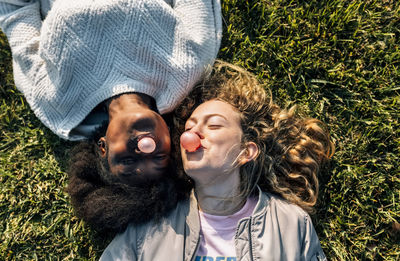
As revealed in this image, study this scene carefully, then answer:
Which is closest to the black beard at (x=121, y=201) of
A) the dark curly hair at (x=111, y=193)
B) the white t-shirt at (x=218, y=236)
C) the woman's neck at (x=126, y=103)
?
the dark curly hair at (x=111, y=193)

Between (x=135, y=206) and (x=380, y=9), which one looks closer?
(x=135, y=206)

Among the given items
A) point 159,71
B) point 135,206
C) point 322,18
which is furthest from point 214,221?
point 322,18

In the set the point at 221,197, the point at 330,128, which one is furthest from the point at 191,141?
the point at 330,128

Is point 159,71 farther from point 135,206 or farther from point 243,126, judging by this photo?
point 135,206

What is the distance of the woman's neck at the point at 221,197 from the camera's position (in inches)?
111

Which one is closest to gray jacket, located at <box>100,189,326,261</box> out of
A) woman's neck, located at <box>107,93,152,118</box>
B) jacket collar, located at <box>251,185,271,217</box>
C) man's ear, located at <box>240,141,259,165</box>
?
jacket collar, located at <box>251,185,271,217</box>

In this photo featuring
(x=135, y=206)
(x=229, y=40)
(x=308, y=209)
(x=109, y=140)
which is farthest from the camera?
(x=229, y=40)

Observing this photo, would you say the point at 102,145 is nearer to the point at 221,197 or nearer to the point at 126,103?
the point at 126,103

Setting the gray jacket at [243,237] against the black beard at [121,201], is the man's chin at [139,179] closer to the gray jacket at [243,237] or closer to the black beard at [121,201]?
the black beard at [121,201]

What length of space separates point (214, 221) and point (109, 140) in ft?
3.65

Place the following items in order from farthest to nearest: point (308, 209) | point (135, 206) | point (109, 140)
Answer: point (308, 209) → point (135, 206) → point (109, 140)

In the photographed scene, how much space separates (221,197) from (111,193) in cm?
91

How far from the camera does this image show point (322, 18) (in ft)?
10.5

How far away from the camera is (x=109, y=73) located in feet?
9.34
